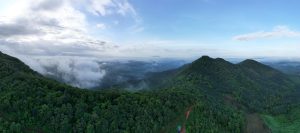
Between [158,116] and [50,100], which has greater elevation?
[50,100]

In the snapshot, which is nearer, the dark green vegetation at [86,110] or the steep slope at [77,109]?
the steep slope at [77,109]

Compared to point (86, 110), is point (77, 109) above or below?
above

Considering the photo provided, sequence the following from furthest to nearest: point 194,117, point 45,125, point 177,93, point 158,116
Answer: point 177,93
point 194,117
point 158,116
point 45,125

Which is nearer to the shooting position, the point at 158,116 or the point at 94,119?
the point at 94,119

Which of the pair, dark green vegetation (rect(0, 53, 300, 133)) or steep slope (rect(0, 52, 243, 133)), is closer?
steep slope (rect(0, 52, 243, 133))

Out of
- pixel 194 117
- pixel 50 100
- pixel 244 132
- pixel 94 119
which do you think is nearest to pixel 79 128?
pixel 94 119

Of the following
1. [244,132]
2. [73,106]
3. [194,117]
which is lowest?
[244,132]

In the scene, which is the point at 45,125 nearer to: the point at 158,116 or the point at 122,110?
the point at 122,110

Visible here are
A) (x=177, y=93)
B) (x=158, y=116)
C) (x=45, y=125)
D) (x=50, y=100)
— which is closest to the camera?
(x=45, y=125)

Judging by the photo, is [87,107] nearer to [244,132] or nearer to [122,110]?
[122,110]

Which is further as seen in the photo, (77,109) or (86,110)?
(86,110)
